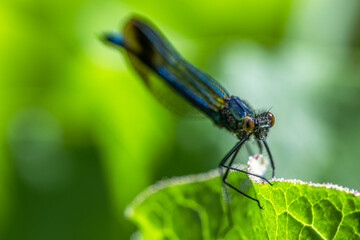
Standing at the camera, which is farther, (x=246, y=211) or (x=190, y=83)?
(x=190, y=83)

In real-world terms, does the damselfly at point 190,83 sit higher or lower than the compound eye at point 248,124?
higher

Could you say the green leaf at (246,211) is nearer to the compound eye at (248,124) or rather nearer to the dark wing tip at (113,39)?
the compound eye at (248,124)

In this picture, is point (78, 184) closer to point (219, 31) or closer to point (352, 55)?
point (219, 31)

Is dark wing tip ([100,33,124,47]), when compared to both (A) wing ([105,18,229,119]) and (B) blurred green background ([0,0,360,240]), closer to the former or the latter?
(A) wing ([105,18,229,119])

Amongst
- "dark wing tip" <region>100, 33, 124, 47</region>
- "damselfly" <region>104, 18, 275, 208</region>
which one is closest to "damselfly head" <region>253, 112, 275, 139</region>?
"damselfly" <region>104, 18, 275, 208</region>

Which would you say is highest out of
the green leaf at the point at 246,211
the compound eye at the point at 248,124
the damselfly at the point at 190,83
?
the damselfly at the point at 190,83

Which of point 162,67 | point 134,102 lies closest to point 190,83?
point 162,67

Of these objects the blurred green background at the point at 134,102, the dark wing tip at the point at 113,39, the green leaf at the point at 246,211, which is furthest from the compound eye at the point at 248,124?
the dark wing tip at the point at 113,39

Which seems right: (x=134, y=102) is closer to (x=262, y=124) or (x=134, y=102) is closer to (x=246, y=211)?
(x=262, y=124)
